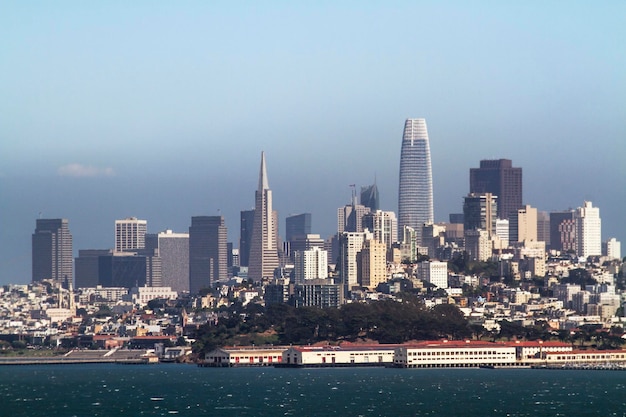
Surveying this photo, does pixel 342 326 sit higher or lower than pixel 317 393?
higher

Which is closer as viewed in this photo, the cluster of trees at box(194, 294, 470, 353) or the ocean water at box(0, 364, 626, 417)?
the ocean water at box(0, 364, 626, 417)

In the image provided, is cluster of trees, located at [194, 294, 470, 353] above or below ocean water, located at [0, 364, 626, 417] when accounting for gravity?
above

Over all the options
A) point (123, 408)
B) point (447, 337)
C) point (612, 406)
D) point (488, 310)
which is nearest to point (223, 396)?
point (123, 408)

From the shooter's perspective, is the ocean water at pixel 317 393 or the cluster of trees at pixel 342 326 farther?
the cluster of trees at pixel 342 326

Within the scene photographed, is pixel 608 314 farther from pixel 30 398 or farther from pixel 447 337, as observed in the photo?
pixel 30 398

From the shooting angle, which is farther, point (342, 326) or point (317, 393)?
point (342, 326)
